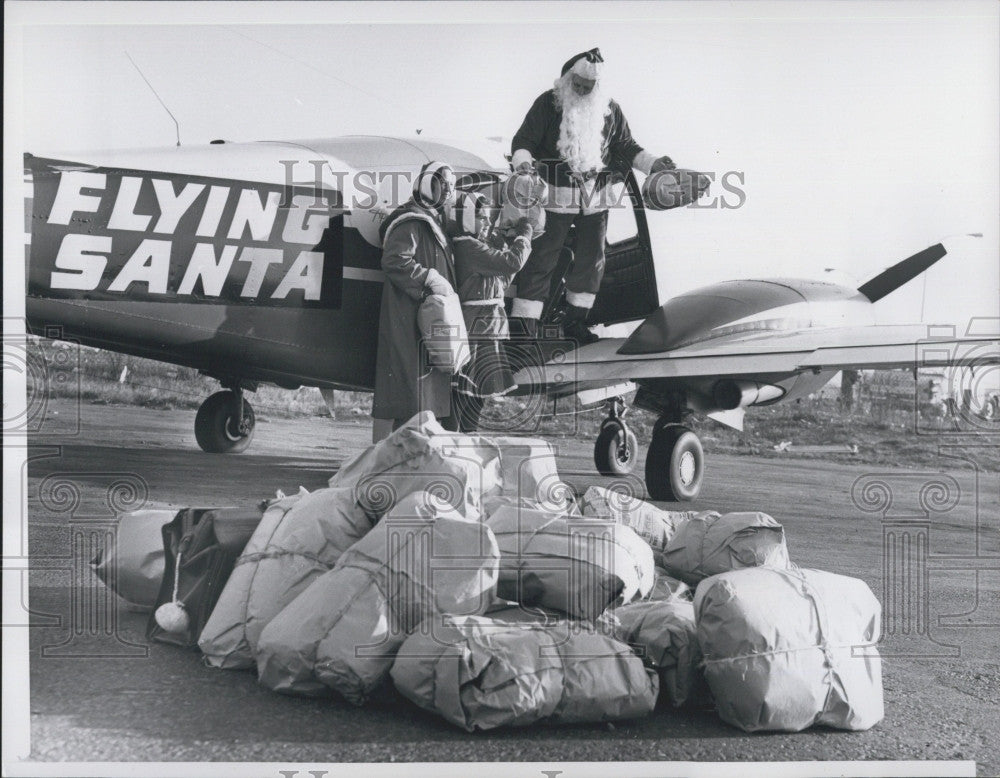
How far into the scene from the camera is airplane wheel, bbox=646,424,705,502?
5.92 m

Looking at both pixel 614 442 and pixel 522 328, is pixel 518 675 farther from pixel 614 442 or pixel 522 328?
pixel 614 442

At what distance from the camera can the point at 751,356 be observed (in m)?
5.45

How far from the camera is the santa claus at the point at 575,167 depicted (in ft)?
13.4

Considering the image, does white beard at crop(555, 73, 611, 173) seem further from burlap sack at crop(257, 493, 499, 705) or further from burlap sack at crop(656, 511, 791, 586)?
burlap sack at crop(257, 493, 499, 705)

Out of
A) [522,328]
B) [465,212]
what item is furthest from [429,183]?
[522,328]

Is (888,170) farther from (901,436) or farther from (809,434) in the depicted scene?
(809,434)

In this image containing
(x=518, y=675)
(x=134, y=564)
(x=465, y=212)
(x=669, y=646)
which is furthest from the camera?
(x=465, y=212)

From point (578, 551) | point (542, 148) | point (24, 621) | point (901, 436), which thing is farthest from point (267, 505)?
point (901, 436)

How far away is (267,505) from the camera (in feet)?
11.5

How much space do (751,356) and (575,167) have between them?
5.19 ft

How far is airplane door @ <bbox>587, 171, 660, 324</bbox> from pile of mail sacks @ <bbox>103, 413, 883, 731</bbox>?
6.62ft

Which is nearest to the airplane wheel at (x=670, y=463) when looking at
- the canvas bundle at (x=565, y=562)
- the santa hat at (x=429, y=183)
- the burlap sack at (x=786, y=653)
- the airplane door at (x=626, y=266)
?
the airplane door at (x=626, y=266)

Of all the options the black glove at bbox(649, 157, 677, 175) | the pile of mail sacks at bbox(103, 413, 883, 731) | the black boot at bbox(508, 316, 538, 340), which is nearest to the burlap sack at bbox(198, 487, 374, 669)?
A: the pile of mail sacks at bbox(103, 413, 883, 731)

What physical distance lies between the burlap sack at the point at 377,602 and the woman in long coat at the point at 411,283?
1519 mm
